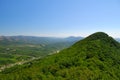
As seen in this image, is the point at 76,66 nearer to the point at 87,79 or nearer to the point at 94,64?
the point at 94,64

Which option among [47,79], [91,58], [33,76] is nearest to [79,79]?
[47,79]

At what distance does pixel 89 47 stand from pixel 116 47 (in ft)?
76.7

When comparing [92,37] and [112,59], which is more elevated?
[92,37]

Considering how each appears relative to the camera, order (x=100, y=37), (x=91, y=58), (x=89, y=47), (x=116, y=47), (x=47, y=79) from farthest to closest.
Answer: (x=100, y=37)
(x=116, y=47)
(x=89, y=47)
(x=91, y=58)
(x=47, y=79)

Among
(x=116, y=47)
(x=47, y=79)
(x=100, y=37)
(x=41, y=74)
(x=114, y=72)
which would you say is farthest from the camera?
(x=100, y=37)

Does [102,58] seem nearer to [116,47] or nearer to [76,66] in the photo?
[76,66]

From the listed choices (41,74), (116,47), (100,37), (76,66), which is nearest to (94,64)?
(76,66)

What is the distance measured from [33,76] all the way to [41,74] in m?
4.86

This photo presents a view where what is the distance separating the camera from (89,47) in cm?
12481

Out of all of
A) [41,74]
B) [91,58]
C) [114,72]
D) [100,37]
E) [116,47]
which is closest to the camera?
[41,74]

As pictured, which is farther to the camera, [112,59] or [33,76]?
[112,59]

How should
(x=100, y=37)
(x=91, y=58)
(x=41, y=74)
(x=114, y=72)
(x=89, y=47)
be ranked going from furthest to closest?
1. (x=100, y=37)
2. (x=89, y=47)
3. (x=91, y=58)
4. (x=114, y=72)
5. (x=41, y=74)

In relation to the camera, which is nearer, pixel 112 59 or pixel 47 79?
pixel 47 79

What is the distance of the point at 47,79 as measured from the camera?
260 ft
